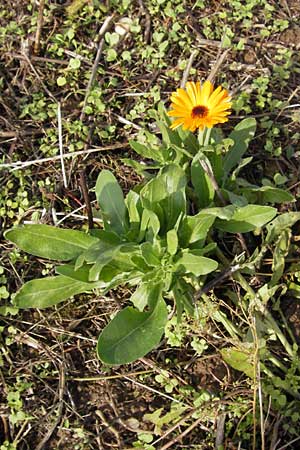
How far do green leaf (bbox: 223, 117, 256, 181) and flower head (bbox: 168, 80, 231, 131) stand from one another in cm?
22

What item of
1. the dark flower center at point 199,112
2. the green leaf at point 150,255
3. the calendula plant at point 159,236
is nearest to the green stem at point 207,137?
the calendula plant at point 159,236

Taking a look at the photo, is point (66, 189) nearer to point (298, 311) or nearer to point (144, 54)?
point (144, 54)

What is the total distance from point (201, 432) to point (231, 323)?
0.38 meters

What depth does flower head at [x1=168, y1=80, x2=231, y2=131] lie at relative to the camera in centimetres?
213

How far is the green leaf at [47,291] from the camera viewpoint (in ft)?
7.12

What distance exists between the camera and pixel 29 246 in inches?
86.7

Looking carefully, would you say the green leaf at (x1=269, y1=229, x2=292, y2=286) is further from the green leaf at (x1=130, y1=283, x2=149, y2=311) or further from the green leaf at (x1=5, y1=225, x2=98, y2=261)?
the green leaf at (x1=5, y1=225, x2=98, y2=261)

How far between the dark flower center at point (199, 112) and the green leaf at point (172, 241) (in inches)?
15.6

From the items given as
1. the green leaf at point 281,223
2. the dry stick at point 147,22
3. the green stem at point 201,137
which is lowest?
the green leaf at point 281,223

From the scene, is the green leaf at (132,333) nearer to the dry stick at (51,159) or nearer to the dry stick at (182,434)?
the dry stick at (182,434)

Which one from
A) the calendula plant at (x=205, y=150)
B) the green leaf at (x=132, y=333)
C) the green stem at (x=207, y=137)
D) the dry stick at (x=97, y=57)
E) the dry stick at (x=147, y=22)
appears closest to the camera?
Result: the green leaf at (x=132, y=333)

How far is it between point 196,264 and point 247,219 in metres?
0.29

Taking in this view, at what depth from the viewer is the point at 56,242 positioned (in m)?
2.22

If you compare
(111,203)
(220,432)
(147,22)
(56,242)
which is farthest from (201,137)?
(220,432)
